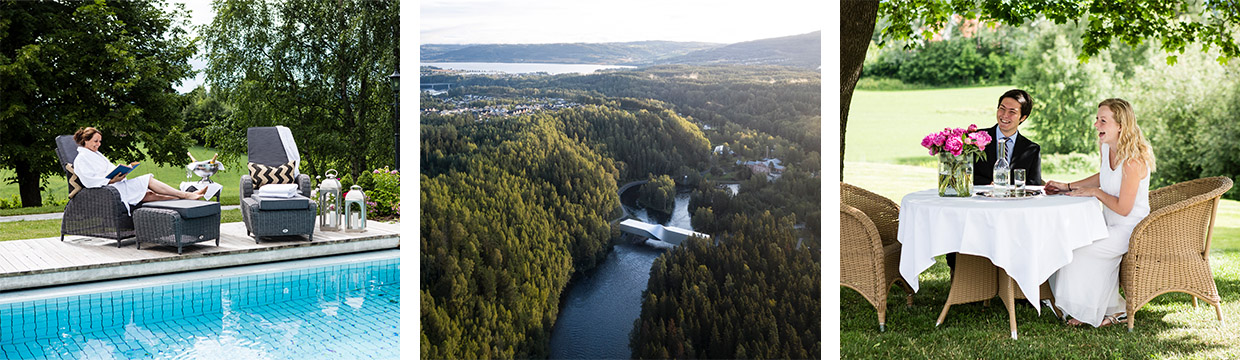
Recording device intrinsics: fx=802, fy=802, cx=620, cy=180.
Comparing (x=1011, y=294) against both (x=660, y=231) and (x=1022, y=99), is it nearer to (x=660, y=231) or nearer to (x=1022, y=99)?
(x=1022, y=99)

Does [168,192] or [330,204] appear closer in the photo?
[168,192]

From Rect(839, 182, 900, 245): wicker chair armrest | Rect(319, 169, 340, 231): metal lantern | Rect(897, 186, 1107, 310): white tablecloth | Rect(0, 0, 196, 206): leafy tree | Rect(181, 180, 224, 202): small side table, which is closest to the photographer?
Rect(897, 186, 1107, 310): white tablecloth

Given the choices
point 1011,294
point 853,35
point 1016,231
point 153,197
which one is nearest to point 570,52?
point 1016,231

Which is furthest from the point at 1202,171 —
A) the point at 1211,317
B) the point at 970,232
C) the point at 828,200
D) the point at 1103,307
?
the point at 828,200

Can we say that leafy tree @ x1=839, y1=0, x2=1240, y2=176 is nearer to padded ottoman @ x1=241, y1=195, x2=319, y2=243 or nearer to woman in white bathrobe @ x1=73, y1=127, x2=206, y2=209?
padded ottoman @ x1=241, y1=195, x2=319, y2=243

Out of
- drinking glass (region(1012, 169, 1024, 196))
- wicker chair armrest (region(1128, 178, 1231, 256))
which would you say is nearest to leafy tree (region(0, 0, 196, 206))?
drinking glass (region(1012, 169, 1024, 196))
